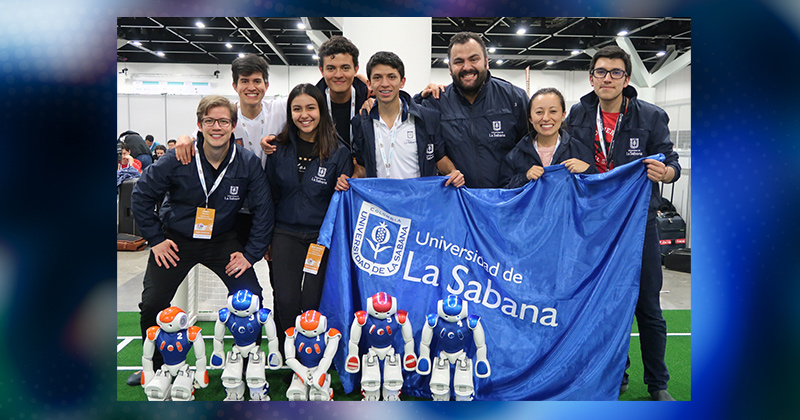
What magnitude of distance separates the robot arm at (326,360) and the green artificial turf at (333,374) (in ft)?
1.11

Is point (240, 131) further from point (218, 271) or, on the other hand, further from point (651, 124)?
point (651, 124)

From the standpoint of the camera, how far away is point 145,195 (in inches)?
110

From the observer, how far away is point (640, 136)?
9.21 feet

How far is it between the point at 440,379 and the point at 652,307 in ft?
4.11

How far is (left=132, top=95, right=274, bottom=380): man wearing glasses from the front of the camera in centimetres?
277

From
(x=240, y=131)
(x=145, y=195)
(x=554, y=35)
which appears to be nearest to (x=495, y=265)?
(x=240, y=131)

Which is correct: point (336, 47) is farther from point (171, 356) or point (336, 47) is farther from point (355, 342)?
point (171, 356)

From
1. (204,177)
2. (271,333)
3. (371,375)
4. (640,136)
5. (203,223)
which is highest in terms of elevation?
(640,136)

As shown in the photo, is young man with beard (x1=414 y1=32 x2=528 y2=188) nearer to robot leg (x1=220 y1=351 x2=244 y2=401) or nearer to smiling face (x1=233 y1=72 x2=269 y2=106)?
smiling face (x1=233 y1=72 x2=269 y2=106)

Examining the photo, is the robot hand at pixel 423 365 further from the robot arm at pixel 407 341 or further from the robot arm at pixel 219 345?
the robot arm at pixel 219 345

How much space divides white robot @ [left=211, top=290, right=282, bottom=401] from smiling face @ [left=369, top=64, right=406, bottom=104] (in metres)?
1.30

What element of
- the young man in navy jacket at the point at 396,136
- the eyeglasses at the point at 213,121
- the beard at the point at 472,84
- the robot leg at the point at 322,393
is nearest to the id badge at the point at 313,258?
the young man in navy jacket at the point at 396,136

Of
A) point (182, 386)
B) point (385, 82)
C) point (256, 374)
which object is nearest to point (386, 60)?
point (385, 82)
